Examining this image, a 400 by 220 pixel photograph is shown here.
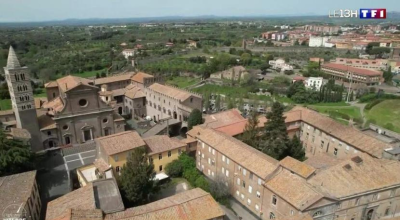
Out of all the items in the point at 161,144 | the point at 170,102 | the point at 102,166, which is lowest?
the point at 102,166

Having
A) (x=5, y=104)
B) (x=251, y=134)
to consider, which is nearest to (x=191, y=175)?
(x=251, y=134)

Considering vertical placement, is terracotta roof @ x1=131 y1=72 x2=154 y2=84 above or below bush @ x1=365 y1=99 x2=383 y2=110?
above

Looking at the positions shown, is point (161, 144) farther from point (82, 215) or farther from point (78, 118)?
point (78, 118)

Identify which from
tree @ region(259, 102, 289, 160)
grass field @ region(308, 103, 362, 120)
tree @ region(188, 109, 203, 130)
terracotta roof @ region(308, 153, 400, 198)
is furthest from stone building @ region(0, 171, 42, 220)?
grass field @ region(308, 103, 362, 120)

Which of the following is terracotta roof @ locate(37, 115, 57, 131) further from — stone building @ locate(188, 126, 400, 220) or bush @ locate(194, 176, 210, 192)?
stone building @ locate(188, 126, 400, 220)

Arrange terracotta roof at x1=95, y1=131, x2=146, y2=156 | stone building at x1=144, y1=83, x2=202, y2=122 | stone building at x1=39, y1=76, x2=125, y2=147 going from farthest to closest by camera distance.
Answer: stone building at x1=144, y1=83, x2=202, y2=122
stone building at x1=39, y1=76, x2=125, y2=147
terracotta roof at x1=95, y1=131, x2=146, y2=156

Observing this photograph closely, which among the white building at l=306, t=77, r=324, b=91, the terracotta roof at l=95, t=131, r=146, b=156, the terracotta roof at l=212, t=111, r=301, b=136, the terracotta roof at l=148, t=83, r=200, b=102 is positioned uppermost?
the terracotta roof at l=148, t=83, r=200, b=102
